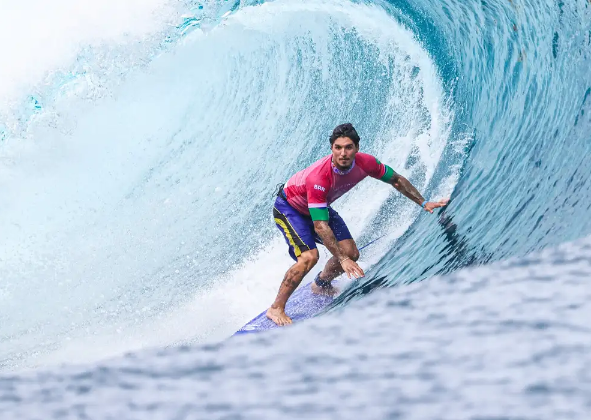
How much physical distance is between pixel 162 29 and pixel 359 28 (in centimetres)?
265

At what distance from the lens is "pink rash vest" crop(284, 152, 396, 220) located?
4.66 metres

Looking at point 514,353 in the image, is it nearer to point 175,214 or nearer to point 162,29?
point 175,214

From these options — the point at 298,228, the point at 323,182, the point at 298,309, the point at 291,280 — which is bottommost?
the point at 298,309

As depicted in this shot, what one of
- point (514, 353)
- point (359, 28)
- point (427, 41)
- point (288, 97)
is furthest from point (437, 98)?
point (514, 353)

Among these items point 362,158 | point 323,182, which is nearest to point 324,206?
point 323,182

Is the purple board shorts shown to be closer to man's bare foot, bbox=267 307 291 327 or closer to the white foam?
man's bare foot, bbox=267 307 291 327

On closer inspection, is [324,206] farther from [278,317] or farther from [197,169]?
[197,169]

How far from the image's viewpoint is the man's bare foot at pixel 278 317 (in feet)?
15.9

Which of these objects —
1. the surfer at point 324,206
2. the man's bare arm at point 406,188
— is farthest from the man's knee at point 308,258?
the man's bare arm at point 406,188

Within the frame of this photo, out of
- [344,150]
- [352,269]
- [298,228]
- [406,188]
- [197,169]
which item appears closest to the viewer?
[352,269]

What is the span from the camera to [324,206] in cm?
467

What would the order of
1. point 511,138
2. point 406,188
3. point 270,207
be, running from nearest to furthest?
point 406,188 < point 511,138 < point 270,207

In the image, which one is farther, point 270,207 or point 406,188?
point 270,207

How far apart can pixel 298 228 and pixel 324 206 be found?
14.4 inches
